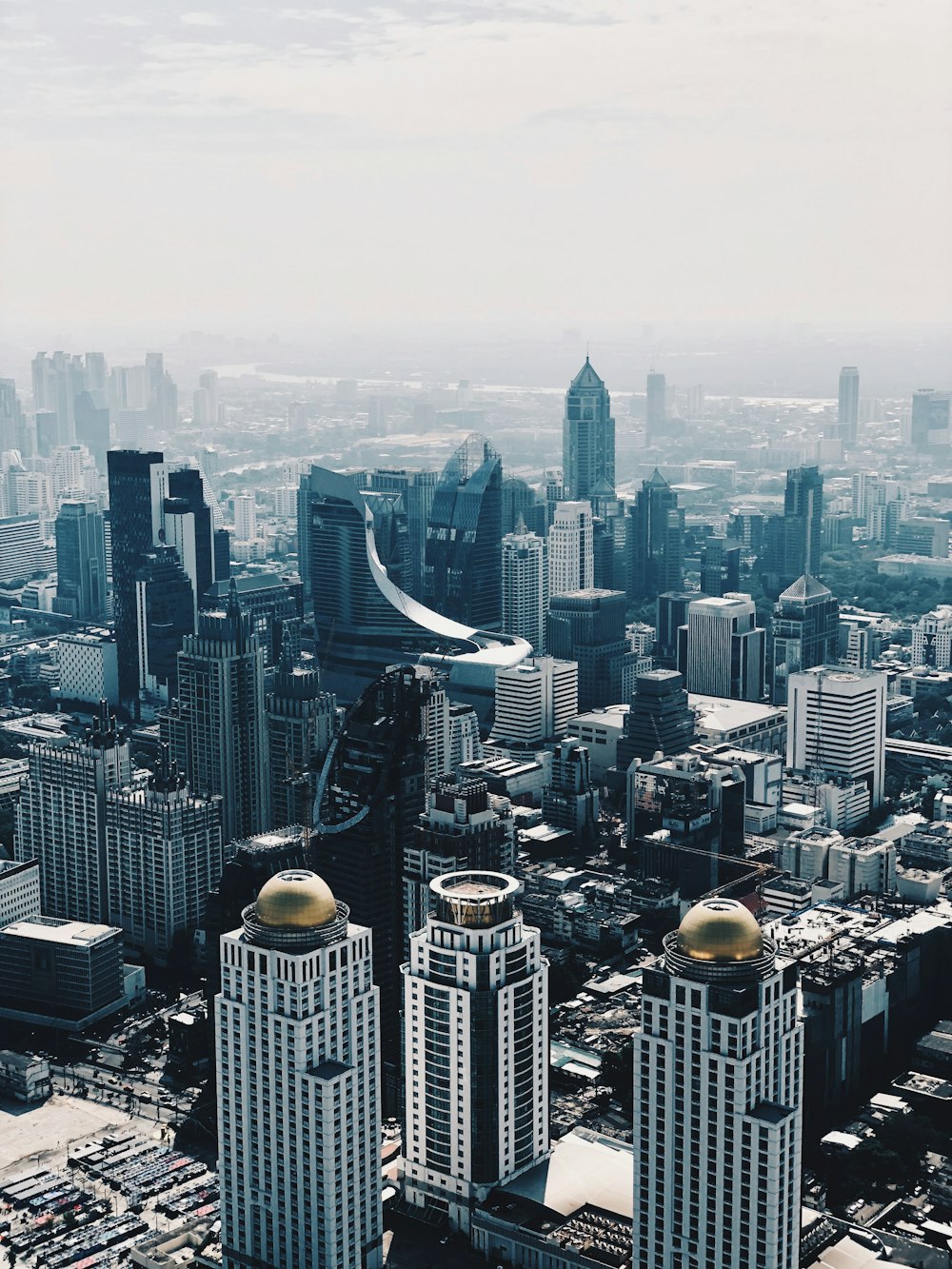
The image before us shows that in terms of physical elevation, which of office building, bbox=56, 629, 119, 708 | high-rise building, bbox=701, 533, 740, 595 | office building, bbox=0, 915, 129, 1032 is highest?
high-rise building, bbox=701, 533, 740, 595

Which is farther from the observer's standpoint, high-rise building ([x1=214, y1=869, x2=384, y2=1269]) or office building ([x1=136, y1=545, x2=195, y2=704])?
office building ([x1=136, y1=545, x2=195, y2=704])

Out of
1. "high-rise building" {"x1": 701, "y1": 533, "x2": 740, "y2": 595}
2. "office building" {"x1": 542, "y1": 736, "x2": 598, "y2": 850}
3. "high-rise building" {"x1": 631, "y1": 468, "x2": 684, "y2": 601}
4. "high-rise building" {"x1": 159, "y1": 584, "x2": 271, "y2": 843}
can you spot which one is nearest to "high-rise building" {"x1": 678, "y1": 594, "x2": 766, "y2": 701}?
"high-rise building" {"x1": 701, "y1": 533, "x2": 740, "y2": 595}

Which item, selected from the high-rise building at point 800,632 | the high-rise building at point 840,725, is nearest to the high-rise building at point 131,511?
the high-rise building at point 800,632

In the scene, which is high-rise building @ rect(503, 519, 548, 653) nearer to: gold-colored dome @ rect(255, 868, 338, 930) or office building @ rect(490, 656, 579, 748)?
office building @ rect(490, 656, 579, 748)

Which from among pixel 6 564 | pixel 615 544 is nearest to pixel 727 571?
pixel 615 544

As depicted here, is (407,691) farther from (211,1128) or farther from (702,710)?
(702,710)

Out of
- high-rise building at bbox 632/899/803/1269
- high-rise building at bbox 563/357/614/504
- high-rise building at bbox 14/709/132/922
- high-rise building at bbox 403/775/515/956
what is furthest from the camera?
high-rise building at bbox 563/357/614/504
